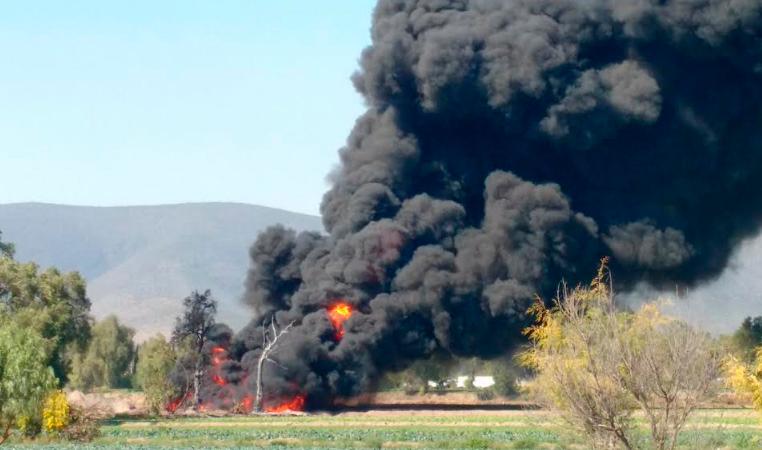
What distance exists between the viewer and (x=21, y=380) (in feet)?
135

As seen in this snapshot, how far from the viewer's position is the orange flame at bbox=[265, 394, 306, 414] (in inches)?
2591

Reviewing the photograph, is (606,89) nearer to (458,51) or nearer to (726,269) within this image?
(458,51)

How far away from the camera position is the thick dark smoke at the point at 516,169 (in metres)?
69.2

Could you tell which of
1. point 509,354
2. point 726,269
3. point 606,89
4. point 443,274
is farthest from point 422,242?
point 726,269

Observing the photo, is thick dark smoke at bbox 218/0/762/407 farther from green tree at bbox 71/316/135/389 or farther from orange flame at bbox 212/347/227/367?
green tree at bbox 71/316/135/389

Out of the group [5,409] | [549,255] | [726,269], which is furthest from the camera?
[726,269]

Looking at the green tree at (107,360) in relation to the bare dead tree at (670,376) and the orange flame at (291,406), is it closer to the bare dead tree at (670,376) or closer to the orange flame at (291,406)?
the orange flame at (291,406)

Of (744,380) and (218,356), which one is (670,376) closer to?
(744,380)

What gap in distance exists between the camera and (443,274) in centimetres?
6862

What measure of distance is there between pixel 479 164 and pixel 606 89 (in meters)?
9.02

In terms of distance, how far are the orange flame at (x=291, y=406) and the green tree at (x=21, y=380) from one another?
23.5 m

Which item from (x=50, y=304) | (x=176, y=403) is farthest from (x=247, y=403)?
(x=50, y=304)

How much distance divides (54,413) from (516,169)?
3939 centimetres

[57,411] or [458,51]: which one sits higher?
[458,51]
